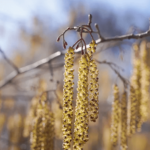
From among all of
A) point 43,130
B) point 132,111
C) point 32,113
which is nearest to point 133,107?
point 132,111

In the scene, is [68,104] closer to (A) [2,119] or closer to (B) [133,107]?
(B) [133,107]

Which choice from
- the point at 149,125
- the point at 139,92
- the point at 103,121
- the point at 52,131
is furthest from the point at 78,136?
the point at 149,125

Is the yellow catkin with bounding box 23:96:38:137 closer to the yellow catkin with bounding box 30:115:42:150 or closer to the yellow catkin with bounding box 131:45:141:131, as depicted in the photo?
the yellow catkin with bounding box 30:115:42:150

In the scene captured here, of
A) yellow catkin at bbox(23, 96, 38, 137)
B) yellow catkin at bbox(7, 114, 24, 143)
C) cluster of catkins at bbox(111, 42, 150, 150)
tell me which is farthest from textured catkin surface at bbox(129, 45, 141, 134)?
yellow catkin at bbox(7, 114, 24, 143)

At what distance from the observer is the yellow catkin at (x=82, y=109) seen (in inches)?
20.4

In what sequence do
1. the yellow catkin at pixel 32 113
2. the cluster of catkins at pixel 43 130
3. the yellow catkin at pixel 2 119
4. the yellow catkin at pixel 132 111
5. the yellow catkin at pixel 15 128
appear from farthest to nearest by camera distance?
1. the yellow catkin at pixel 2 119
2. the yellow catkin at pixel 15 128
3. the yellow catkin at pixel 32 113
4. the yellow catkin at pixel 132 111
5. the cluster of catkins at pixel 43 130

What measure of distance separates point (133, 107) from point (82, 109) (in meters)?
0.41

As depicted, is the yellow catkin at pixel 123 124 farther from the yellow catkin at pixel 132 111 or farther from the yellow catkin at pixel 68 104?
the yellow catkin at pixel 68 104

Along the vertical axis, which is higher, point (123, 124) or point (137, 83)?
point (137, 83)

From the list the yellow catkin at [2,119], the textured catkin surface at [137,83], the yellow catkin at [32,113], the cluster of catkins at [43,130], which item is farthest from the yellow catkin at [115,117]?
→ the yellow catkin at [2,119]

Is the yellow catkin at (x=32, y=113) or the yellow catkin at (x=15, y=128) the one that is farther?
the yellow catkin at (x=15, y=128)

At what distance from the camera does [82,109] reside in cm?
52

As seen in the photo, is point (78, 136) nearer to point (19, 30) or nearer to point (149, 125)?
point (19, 30)

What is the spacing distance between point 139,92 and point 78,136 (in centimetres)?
50
